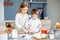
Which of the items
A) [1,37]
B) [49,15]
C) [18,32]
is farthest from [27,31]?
[49,15]

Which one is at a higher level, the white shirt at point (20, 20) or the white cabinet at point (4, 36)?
the white shirt at point (20, 20)

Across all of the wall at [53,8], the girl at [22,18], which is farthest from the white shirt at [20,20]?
the wall at [53,8]

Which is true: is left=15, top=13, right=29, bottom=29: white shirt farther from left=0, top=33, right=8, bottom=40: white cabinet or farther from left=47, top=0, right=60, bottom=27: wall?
left=47, top=0, right=60, bottom=27: wall

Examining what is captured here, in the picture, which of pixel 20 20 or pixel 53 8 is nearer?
pixel 20 20

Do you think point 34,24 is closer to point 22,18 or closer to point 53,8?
point 22,18

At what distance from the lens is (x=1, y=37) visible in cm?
120

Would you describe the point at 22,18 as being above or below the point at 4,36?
above

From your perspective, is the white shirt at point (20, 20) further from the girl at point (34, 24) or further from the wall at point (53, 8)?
the wall at point (53, 8)

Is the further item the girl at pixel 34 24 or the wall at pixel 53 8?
the wall at pixel 53 8

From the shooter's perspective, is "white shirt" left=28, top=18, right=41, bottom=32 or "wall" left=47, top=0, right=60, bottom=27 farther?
"wall" left=47, top=0, right=60, bottom=27

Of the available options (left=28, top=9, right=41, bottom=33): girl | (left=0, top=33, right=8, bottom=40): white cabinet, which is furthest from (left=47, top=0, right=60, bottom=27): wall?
(left=0, top=33, right=8, bottom=40): white cabinet

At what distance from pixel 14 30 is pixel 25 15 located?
0.41 ft

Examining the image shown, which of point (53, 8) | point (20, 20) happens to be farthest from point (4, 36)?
point (53, 8)

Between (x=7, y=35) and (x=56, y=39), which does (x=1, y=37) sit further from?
(x=56, y=39)
